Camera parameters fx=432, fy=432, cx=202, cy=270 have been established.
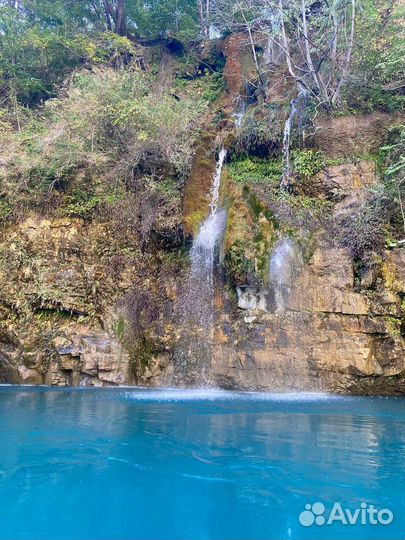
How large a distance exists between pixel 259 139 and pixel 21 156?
7.68 m

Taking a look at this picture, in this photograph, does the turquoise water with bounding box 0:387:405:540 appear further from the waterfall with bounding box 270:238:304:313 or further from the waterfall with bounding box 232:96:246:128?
the waterfall with bounding box 232:96:246:128

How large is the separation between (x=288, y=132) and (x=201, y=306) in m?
5.91

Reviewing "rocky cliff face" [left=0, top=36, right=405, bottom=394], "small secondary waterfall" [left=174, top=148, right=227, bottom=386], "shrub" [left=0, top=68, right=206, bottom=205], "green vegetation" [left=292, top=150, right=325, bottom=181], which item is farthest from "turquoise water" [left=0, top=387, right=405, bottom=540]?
"shrub" [left=0, top=68, right=206, bottom=205]

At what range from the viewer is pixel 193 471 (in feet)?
13.9

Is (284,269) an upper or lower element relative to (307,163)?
lower

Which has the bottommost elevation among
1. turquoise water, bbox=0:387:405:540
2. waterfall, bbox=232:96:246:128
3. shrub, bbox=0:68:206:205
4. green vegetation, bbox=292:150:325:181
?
turquoise water, bbox=0:387:405:540

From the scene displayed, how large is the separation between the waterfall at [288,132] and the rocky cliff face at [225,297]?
33cm

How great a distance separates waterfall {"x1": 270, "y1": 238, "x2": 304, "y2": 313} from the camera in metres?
10.6

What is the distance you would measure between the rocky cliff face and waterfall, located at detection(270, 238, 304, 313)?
5 centimetres

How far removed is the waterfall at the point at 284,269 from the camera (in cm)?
1062

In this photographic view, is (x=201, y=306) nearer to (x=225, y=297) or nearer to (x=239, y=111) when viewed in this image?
(x=225, y=297)

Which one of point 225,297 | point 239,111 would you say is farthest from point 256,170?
point 225,297

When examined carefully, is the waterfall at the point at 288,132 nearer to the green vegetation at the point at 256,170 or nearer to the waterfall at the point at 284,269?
the green vegetation at the point at 256,170

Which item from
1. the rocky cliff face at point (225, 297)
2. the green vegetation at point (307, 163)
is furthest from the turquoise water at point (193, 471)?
the green vegetation at point (307, 163)
